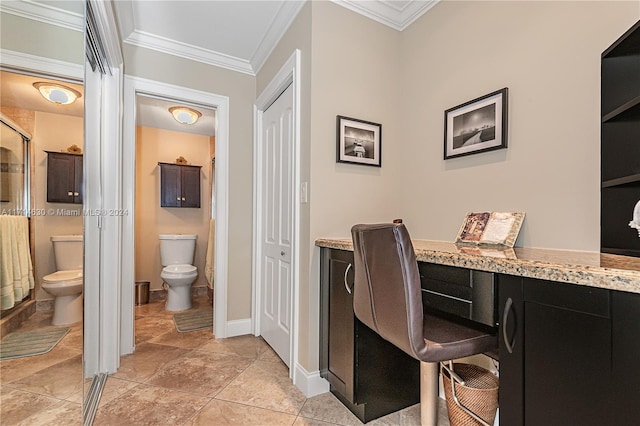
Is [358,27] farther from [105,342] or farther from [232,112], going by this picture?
[105,342]

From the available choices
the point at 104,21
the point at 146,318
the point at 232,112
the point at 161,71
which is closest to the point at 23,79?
the point at 104,21

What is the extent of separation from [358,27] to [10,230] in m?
2.08

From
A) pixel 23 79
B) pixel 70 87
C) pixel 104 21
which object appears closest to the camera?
pixel 23 79

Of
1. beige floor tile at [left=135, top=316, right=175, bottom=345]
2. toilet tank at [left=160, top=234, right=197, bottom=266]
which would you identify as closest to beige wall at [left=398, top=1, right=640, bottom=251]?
beige floor tile at [left=135, top=316, right=175, bottom=345]

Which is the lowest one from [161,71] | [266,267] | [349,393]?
[349,393]

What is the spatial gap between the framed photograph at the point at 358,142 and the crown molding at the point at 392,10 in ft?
2.35

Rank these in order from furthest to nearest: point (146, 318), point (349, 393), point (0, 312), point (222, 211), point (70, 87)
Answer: point (146, 318) < point (222, 211) < point (349, 393) < point (70, 87) < point (0, 312)

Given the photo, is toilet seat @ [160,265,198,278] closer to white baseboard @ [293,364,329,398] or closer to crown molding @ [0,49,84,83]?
white baseboard @ [293,364,329,398]

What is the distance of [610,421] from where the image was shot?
70cm

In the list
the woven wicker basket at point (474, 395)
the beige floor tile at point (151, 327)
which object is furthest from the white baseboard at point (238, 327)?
the woven wicker basket at point (474, 395)

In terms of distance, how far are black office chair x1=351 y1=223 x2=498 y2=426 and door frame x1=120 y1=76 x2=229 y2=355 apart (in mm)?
1837

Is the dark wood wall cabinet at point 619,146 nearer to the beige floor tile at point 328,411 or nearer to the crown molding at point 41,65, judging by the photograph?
the beige floor tile at point 328,411

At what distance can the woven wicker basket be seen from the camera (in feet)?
4.24

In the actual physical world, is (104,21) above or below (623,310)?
above
